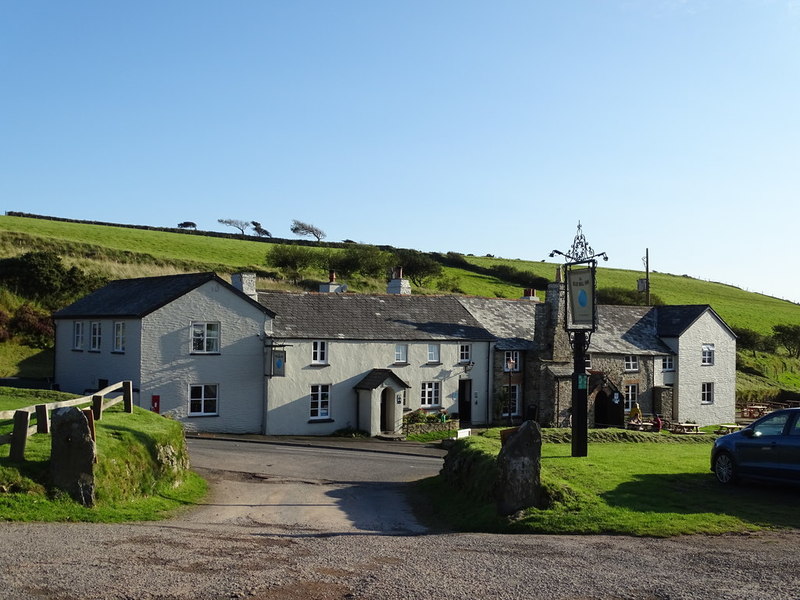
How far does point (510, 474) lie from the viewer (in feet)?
53.1

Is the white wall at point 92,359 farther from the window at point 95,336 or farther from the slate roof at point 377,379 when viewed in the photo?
the slate roof at point 377,379

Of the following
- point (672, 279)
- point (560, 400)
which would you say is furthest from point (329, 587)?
point (672, 279)

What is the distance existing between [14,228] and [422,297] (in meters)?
45.7

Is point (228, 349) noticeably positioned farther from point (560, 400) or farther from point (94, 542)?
point (94, 542)

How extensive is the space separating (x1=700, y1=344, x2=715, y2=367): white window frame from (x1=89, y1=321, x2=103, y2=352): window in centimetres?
3487

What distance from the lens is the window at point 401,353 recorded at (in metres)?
41.5

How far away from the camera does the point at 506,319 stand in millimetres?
47594

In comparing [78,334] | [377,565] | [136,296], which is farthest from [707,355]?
[377,565]

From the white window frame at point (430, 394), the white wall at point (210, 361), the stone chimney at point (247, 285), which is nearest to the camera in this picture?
the white wall at point (210, 361)

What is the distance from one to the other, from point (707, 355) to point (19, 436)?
4354 cm

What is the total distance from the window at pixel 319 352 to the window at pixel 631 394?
59.9 feet

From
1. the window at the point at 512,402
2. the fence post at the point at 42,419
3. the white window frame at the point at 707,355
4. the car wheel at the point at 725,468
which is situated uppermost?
the white window frame at the point at 707,355

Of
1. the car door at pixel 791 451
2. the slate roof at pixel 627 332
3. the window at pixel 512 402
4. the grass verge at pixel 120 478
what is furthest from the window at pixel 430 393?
the car door at pixel 791 451

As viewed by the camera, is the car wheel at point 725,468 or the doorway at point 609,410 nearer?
the car wheel at point 725,468
